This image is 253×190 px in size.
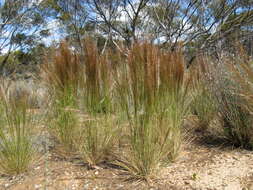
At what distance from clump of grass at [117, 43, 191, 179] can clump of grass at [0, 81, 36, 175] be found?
0.86m

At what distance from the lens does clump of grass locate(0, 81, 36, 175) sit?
1938 mm

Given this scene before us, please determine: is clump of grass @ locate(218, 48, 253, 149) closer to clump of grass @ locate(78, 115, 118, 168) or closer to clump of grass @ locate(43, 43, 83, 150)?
clump of grass @ locate(78, 115, 118, 168)

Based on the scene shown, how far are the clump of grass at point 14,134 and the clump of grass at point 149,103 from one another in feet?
2.83

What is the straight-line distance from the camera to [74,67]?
7.35 ft

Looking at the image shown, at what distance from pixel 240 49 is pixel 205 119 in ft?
3.99

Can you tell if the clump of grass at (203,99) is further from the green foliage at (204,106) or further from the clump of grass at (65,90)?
the clump of grass at (65,90)

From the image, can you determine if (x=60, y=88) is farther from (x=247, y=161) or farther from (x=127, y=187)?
(x=247, y=161)

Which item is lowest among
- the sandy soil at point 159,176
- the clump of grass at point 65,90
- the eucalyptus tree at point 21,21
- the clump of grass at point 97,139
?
the sandy soil at point 159,176

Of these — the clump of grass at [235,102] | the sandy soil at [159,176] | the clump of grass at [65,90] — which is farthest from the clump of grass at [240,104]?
the clump of grass at [65,90]

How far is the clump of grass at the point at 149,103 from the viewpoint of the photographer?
1.70 metres

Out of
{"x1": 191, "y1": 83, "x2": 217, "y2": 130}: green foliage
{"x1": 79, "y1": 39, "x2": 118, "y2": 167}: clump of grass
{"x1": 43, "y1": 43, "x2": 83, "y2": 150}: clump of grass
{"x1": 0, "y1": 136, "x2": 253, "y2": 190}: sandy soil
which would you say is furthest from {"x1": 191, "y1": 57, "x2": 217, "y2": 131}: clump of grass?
{"x1": 43, "y1": 43, "x2": 83, "y2": 150}: clump of grass

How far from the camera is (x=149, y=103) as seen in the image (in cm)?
175

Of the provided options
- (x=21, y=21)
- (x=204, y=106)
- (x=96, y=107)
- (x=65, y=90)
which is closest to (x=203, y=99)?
(x=204, y=106)

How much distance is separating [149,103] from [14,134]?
1.20 m
